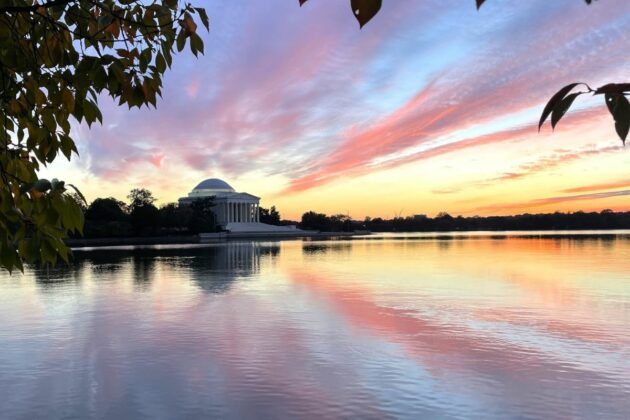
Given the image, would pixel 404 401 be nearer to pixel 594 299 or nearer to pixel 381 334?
pixel 381 334

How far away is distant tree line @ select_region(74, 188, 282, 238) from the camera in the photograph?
9362 cm

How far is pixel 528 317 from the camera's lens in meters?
14.8

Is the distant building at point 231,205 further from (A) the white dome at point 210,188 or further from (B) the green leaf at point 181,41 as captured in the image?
(B) the green leaf at point 181,41

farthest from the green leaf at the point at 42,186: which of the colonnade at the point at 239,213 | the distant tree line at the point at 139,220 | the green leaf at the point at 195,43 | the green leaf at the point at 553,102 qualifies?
the colonnade at the point at 239,213

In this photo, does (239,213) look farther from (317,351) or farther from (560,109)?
(560,109)

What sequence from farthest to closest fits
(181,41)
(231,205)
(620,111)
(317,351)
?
(231,205) < (317,351) < (181,41) < (620,111)

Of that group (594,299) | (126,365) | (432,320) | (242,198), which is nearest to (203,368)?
(126,365)

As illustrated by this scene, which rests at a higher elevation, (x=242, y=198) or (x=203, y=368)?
(x=242, y=198)

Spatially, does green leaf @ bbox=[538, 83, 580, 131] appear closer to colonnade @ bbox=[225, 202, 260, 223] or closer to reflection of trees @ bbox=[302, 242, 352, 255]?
reflection of trees @ bbox=[302, 242, 352, 255]

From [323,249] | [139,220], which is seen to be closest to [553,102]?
[323,249]

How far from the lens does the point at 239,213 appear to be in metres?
154

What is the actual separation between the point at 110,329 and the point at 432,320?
828cm

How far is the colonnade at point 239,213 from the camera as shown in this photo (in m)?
152

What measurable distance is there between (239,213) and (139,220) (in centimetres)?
5474
